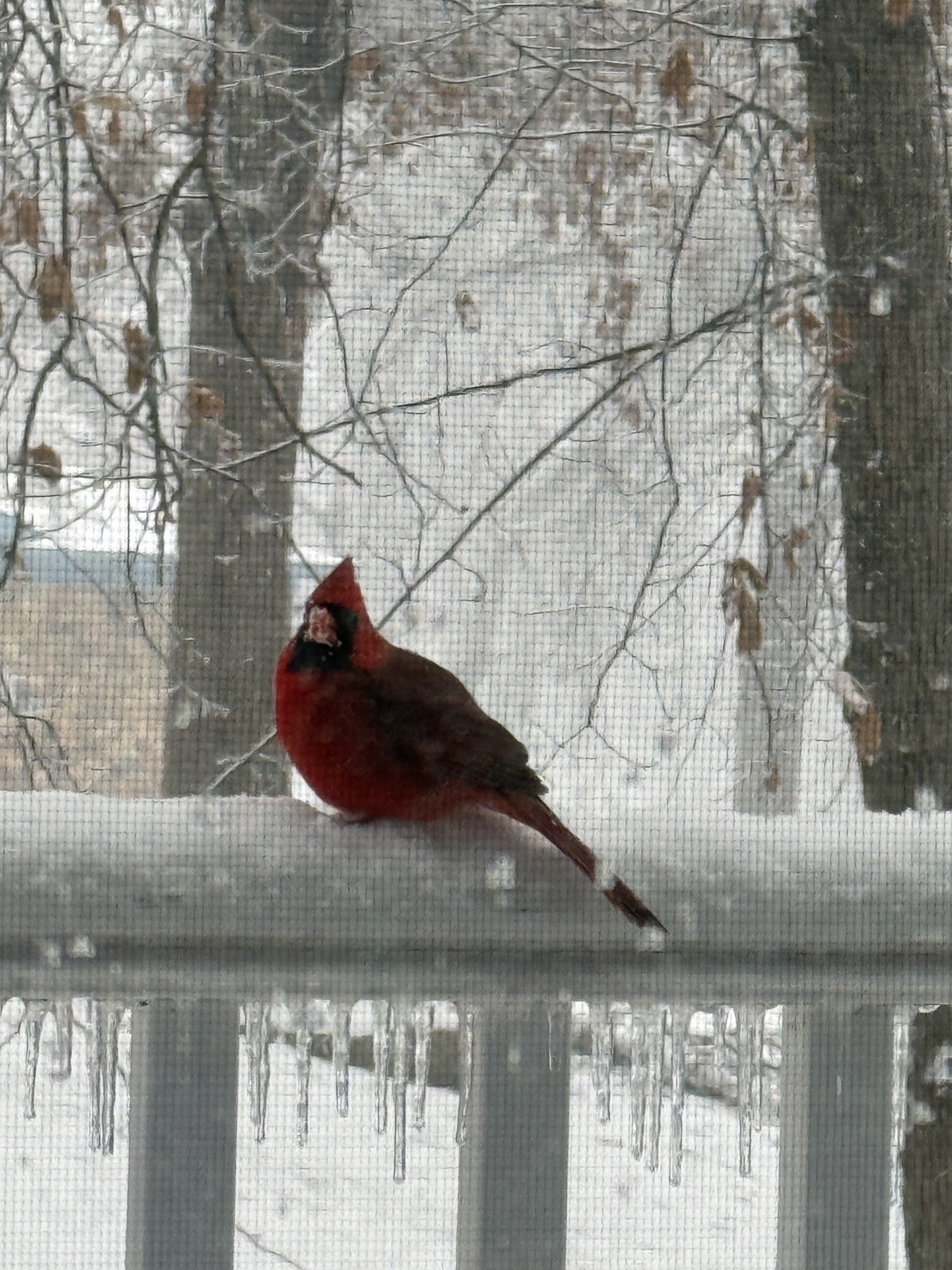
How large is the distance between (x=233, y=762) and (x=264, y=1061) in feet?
1.76

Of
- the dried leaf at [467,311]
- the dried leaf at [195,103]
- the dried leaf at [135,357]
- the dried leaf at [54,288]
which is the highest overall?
the dried leaf at [195,103]

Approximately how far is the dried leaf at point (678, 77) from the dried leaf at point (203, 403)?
17.9 inches

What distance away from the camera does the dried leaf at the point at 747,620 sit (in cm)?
110

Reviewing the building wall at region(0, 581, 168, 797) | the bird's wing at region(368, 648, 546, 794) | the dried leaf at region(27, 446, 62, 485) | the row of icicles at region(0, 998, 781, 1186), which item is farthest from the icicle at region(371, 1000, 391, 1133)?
the dried leaf at region(27, 446, 62, 485)

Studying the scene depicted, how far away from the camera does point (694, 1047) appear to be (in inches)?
31.5

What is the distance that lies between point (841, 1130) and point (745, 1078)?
5 cm

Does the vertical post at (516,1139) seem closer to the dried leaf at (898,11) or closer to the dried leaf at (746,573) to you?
the dried leaf at (746,573)

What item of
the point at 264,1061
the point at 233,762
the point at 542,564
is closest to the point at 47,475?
the point at 233,762

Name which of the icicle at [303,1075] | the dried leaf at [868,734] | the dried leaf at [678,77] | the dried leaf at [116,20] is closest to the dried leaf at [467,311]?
the dried leaf at [678,77]

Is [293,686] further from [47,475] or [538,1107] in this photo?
[47,475]

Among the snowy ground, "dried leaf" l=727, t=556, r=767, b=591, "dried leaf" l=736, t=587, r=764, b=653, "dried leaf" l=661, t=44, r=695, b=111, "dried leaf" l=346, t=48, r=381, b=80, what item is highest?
"dried leaf" l=346, t=48, r=381, b=80

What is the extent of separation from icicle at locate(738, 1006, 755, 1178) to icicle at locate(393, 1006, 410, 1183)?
15 cm

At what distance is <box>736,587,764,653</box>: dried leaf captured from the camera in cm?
110

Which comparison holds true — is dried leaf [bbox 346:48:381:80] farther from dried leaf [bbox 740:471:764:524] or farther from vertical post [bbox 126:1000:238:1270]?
vertical post [bbox 126:1000:238:1270]
